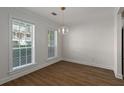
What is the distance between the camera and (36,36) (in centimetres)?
393

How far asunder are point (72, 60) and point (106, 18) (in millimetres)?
3116

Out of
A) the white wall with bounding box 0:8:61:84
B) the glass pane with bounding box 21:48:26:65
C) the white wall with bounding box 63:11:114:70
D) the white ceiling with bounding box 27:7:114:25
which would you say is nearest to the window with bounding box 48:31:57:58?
the white wall with bounding box 0:8:61:84

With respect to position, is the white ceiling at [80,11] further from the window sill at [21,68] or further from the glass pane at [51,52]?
the window sill at [21,68]

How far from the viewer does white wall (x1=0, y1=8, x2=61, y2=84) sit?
105 inches

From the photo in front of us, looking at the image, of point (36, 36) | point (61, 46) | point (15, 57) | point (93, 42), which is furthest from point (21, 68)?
point (93, 42)

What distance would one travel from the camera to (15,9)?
303 centimetres

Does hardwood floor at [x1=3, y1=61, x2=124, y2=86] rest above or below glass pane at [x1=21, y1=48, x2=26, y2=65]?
below

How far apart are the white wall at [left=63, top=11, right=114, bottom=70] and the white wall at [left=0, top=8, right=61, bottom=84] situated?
1423mm

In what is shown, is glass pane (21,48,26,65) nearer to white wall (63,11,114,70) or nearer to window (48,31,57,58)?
window (48,31,57,58)

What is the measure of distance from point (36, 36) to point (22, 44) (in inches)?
28.1

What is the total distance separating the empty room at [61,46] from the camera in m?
2.83

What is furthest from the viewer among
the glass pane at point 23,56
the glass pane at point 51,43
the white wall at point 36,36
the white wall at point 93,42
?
the glass pane at point 51,43

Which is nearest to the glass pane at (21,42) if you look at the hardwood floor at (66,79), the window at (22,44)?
the window at (22,44)
